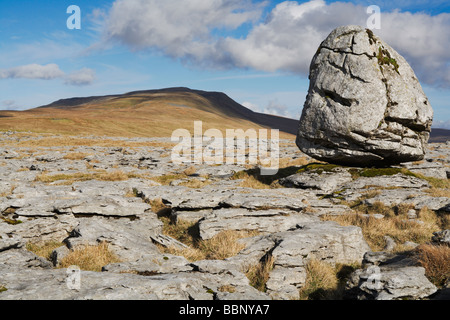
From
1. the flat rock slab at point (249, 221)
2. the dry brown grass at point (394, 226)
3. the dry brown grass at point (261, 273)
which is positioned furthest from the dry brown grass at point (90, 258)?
the dry brown grass at point (394, 226)

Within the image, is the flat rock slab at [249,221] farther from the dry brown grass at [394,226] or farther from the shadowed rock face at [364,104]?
the shadowed rock face at [364,104]

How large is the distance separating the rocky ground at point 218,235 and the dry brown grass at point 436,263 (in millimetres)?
292

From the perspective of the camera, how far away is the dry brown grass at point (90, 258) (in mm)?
8867

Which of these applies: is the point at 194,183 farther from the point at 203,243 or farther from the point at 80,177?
the point at 203,243

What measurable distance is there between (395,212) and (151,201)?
13.1 meters

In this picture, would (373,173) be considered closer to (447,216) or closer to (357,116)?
(357,116)

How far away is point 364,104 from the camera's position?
64.4 feet

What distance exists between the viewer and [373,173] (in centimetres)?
2092

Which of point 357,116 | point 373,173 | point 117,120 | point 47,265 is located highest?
point 117,120

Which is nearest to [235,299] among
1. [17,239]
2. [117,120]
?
[17,239]

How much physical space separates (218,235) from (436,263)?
23.7 ft

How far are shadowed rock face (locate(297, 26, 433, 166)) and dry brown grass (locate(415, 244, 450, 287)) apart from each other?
42.6 feet

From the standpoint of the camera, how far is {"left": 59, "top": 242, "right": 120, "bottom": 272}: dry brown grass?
8.87 m

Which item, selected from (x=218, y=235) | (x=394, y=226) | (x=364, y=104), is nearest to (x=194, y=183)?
(x=218, y=235)
